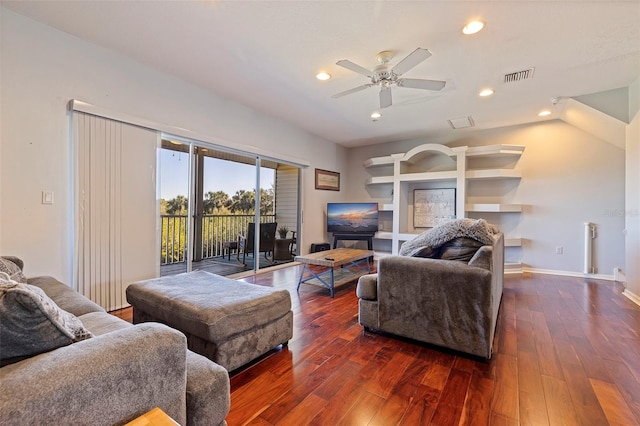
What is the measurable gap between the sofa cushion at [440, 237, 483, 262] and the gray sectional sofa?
1833 millimetres

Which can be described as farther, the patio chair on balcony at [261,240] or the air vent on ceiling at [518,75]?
the patio chair on balcony at [261,240]

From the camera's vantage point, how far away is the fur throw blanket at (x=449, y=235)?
2.17 m

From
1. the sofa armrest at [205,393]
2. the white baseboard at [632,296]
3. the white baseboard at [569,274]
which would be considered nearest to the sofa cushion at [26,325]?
the sofa armrest at [205,393]

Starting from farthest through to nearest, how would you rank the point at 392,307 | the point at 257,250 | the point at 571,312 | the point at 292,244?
1. the point at 292,244
2. the point at 257,250
3. the point at 571,312
4. the point at 392,307

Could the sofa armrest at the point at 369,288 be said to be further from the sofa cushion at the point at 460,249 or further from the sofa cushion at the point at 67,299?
the sofa cushion at the point at 67,299

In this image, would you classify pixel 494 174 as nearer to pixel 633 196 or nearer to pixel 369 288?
pixel 633 196

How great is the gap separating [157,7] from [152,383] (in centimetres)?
265

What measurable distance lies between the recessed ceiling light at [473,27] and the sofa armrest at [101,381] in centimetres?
301

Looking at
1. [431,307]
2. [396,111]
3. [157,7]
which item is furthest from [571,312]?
[157,7]

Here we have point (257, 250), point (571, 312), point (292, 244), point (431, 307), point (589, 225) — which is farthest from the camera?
point (292, 244)

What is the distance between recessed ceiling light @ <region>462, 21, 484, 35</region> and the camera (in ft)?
7.68

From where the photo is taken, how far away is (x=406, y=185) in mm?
6035

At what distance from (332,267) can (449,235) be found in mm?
1516

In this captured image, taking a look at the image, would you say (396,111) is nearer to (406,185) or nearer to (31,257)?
(406,185)
